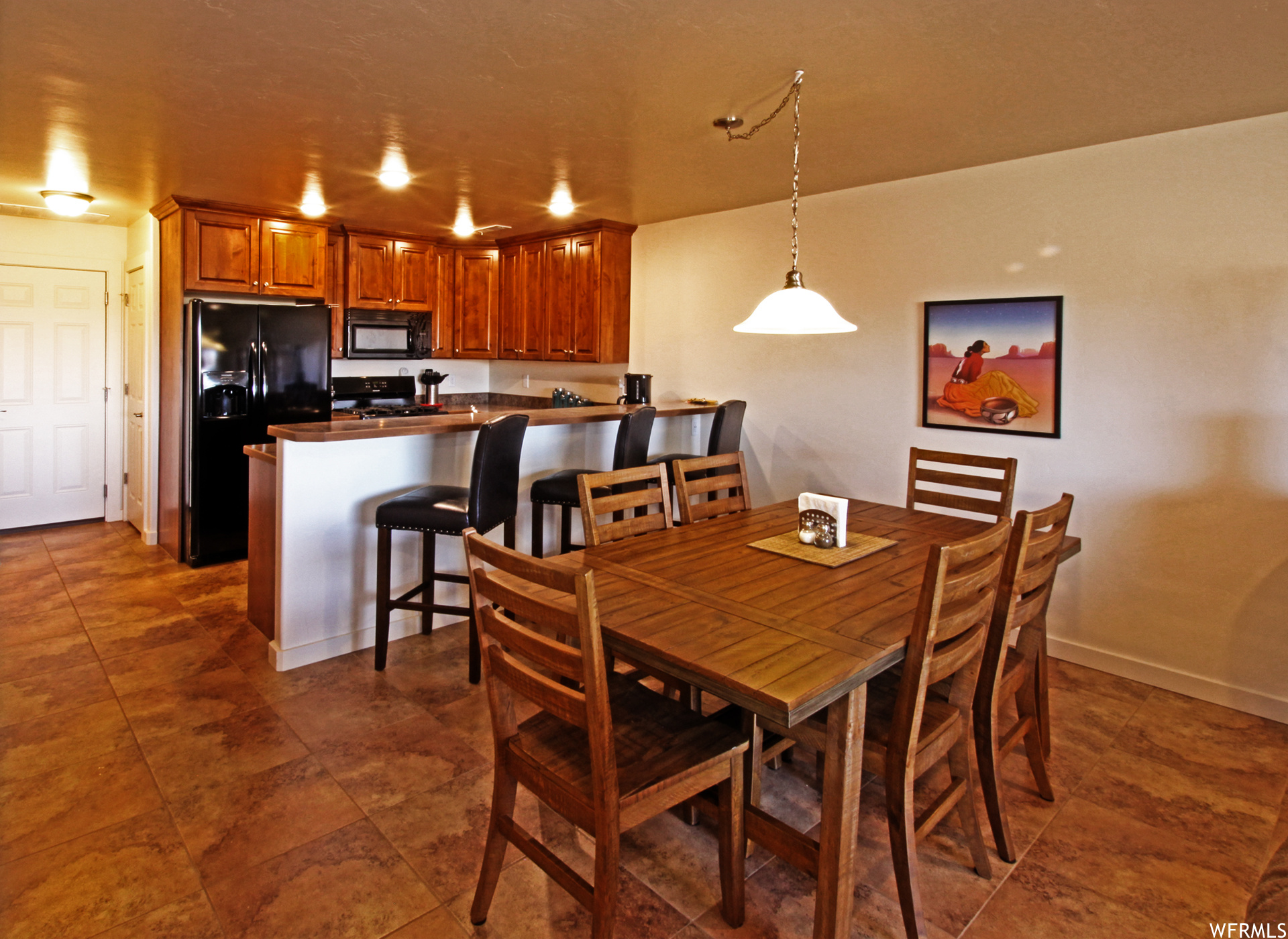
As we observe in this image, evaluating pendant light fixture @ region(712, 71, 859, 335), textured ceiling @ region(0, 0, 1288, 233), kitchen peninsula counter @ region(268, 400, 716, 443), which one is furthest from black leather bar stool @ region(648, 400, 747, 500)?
pendant light fixture @ region(712, 71, 859, 335)

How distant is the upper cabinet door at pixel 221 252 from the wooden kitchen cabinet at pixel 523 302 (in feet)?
6.13

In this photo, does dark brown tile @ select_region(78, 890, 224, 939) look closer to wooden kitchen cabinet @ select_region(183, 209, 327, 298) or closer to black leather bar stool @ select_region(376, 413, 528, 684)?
black leather bar stool @ select_region(376, 413, 528, 684)

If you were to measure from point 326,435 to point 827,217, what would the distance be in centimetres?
295

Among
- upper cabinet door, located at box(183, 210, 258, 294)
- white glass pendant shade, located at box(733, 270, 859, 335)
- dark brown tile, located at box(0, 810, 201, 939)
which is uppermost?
upper cabinet door, located at box(183, 210, 258, 294)

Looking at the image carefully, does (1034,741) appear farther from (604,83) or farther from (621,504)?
(604,83)

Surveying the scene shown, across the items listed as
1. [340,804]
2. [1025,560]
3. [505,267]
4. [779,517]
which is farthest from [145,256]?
[1025,560]

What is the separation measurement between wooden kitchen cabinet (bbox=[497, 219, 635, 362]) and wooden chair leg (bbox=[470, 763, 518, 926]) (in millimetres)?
3962

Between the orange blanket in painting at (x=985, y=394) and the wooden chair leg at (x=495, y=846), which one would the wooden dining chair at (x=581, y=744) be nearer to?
the wooden chair leg at (x=495, y=846)

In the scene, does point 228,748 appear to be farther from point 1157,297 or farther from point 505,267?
point 505,267

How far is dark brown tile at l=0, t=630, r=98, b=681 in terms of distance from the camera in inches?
122

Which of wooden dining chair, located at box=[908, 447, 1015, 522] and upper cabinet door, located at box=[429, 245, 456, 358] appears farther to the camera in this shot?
upper cabinet door, located at box=[429, 245, 456, 358]

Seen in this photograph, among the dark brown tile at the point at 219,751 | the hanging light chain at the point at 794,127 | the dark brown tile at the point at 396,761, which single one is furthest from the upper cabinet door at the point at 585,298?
the dark brown tile at the point at 219,751

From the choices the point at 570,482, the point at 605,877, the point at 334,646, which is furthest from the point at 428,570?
the point at 605,877

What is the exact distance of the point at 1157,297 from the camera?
3.12m
